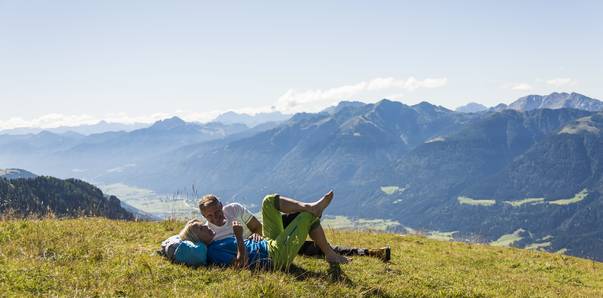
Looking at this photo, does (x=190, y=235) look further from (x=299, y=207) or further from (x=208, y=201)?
(x=299, y=207)

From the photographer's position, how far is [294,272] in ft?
35.3

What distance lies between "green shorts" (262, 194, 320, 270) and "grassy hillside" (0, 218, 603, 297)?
417mm

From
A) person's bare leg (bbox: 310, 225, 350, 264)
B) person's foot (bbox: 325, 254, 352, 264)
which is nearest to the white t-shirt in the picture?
person's bare leg (bbox: 310, 225, 350, 264)

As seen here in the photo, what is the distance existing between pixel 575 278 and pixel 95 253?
53.8 ft

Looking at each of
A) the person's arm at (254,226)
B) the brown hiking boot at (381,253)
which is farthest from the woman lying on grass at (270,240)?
the brown hiking boot at (381,253)

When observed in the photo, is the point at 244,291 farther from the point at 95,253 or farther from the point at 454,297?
the point at 454,297

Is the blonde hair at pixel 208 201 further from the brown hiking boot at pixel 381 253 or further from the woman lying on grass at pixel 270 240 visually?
the brown hiking boot at pixel 381 253

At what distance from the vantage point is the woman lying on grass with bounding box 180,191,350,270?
10.7 m

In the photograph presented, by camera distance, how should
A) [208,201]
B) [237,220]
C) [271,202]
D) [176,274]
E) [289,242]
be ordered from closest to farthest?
[176,274], [289,242], [208,201], [271,202], [237,220]

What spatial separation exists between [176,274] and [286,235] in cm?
256

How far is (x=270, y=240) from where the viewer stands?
11.3 metres

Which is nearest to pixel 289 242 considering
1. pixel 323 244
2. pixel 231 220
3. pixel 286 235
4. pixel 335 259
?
pixel 286 235

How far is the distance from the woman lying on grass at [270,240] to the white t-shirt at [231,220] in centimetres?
22

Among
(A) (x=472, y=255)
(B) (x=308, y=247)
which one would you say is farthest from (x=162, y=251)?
(A) (x=472, y=255)
